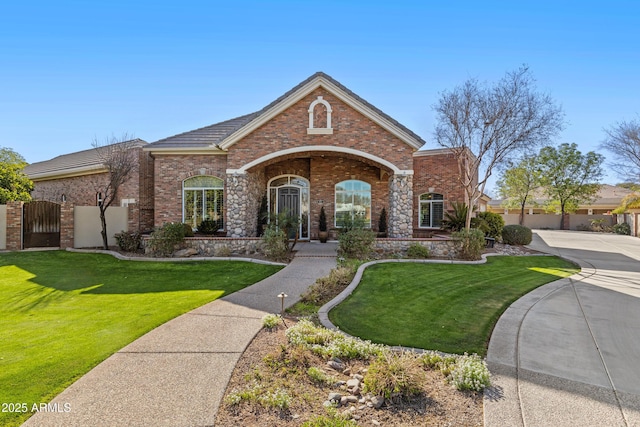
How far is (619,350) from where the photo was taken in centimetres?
458

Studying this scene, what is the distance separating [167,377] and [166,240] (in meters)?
9.39

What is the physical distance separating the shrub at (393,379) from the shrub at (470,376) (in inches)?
16.4

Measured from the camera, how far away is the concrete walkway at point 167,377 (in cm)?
286

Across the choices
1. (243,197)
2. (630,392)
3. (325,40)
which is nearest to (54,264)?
(243,197)

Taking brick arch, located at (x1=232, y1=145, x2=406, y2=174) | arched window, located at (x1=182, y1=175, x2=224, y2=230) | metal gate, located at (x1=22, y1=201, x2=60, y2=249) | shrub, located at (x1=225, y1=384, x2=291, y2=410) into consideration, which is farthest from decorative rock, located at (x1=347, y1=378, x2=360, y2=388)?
metal gate, located at (x1=22, y1=201, x2=60, y2=249)

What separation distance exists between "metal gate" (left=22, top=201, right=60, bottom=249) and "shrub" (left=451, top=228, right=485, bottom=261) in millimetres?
17831

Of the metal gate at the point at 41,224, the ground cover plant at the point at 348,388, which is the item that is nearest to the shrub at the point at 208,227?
the metal gate at the point at 41,224

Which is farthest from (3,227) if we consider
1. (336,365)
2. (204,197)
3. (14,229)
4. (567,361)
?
(567,361)

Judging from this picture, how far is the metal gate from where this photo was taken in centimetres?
1362

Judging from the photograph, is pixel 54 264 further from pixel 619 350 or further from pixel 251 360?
pixel 619 350

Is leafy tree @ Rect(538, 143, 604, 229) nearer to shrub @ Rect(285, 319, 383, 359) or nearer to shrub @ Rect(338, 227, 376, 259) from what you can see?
shrub @ Rect(338, 227, 376, 259)

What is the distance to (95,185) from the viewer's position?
57.2 feet

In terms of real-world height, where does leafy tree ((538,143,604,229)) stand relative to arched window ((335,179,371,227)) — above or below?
above

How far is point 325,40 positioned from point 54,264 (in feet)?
41.2
